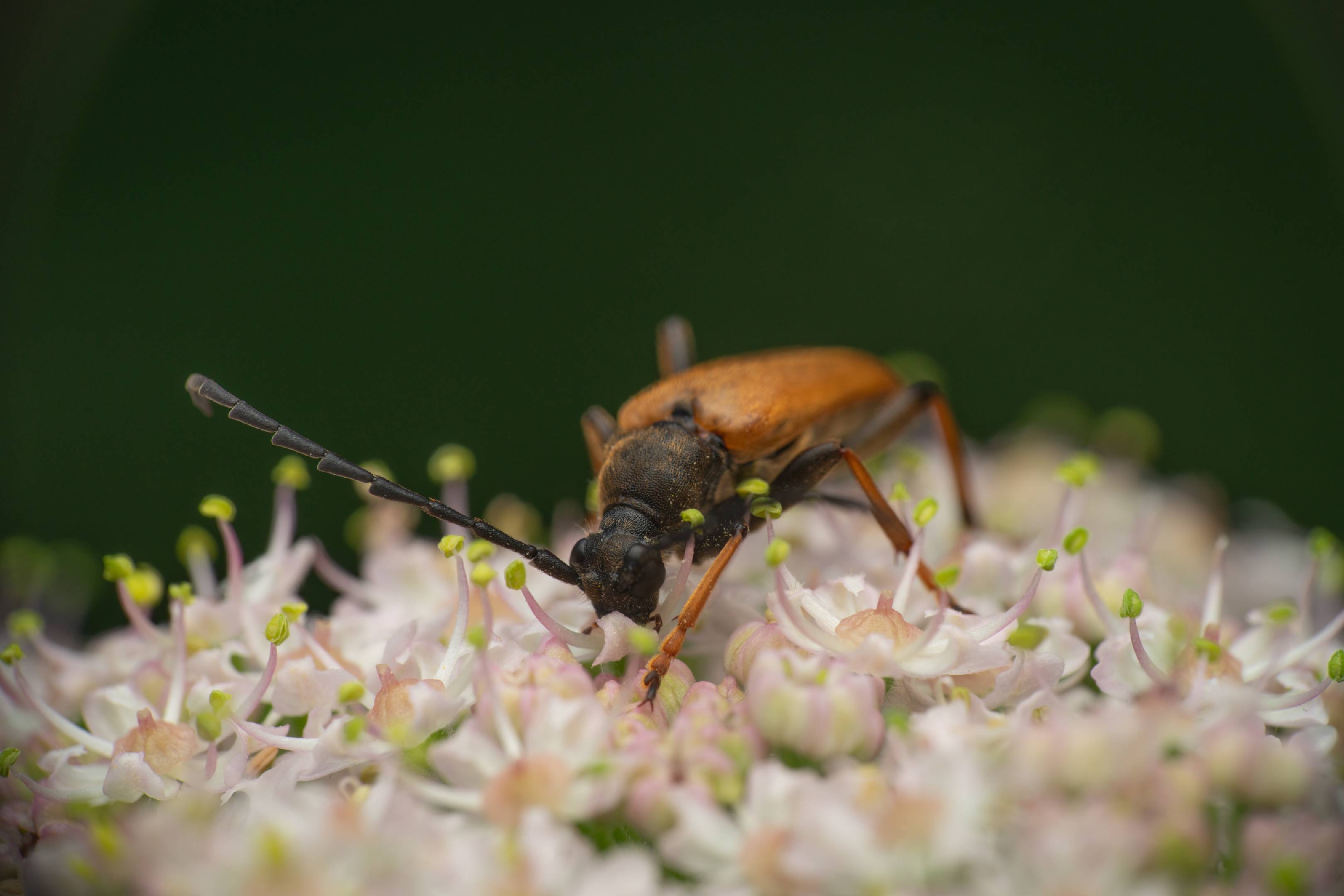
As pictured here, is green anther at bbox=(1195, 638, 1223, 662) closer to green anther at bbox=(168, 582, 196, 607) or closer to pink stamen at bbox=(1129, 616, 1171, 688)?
pink stamen at bbox=(1129, 616, 1171, 688)

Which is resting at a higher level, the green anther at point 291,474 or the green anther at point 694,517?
the green anther at point 694,517

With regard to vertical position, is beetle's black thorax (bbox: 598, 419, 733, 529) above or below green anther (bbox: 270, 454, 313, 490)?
above

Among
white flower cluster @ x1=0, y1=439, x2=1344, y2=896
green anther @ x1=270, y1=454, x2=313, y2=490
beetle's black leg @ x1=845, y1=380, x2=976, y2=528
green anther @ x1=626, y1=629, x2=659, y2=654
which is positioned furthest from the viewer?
beetle's black leg @ x1=845, y1=380, x2=976, y2=528

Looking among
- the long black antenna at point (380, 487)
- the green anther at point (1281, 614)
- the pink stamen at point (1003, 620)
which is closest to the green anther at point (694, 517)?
the long black antenna at point (380, 487)

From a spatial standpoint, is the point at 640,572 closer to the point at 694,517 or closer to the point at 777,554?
the point at 694,517

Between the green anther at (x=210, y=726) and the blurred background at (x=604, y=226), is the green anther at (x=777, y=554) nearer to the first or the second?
the green anther at (x=210, y=726)

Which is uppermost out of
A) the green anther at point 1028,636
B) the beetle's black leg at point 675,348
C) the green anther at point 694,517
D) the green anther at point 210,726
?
the beetle's black leg at point 675,348

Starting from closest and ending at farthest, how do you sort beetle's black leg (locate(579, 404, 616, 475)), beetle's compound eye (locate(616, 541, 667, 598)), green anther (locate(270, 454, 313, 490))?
beetle's compound eye (locate(616, 541, 667, 598)) → green anther (locate(270, 454, 313, 490)) → beetle's black leg (locate(579, 404, 616, 475))

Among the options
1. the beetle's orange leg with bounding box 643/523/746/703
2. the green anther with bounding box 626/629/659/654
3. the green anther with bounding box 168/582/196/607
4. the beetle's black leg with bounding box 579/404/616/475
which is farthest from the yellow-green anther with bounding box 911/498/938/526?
the green anther with bounding box 168/582/196/607
